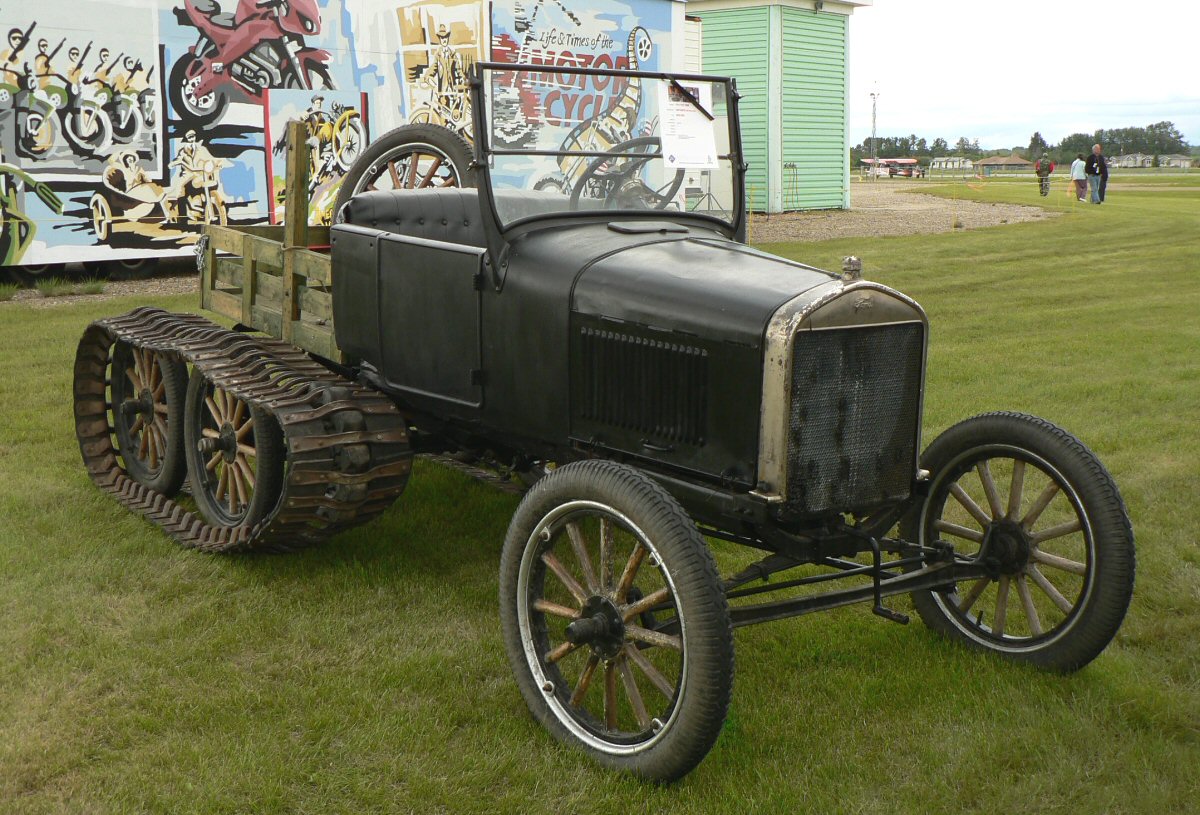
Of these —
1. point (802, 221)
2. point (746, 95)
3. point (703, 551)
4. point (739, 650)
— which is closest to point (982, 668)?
point (739, 650)

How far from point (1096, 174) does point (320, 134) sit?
21.8 m

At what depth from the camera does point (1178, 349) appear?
1015cm

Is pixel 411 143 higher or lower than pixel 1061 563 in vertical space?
higher

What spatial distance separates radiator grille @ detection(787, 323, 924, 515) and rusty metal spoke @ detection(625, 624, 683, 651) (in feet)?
1.99

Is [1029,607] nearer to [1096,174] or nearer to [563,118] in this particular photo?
[563,118]

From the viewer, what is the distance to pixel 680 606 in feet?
10.8

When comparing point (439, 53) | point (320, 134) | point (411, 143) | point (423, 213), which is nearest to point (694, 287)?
point (423, 213)

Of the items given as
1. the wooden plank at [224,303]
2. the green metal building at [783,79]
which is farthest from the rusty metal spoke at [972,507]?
the green metal building at [783,79]

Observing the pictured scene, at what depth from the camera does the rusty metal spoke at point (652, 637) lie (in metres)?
3.39

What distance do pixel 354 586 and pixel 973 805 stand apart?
2620mm

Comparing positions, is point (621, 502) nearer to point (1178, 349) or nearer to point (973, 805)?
point (973, 805)

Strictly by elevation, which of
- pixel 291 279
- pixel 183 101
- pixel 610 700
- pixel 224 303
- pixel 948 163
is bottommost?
pixel 610 700

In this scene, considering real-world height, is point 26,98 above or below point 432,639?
above

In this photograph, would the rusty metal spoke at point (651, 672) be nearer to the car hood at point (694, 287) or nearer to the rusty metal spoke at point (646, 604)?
the rusty metal spoke at point (646, 604)
